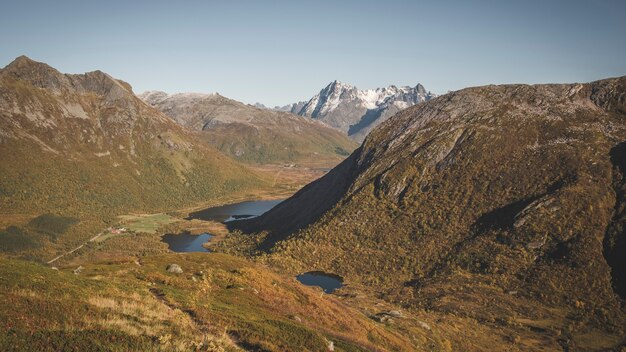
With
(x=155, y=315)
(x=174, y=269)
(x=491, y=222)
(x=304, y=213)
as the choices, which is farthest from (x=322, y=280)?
(x=155, y=315)

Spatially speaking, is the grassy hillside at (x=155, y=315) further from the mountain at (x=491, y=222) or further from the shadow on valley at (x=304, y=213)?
the shadow on valley at (x=304, y=213)

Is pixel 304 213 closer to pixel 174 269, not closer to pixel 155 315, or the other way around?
pixel 174 269

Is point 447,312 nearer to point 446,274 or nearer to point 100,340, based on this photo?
point 446,274

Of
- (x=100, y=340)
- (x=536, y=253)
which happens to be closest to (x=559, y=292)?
(x=536, y=253)

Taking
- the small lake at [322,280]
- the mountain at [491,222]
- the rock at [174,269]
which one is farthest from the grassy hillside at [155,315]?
the small lake at [322,280]

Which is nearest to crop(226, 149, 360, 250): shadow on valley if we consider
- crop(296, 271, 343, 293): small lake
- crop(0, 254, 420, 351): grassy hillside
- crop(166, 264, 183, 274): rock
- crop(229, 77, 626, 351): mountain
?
crop(229, 77, 626, 351): mountain
